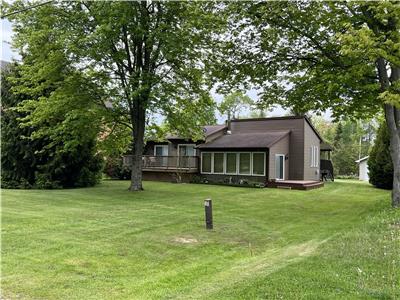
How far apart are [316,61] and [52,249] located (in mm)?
11454

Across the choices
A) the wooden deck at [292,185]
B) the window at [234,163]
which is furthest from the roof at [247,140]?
the wooden deck at [292,185]

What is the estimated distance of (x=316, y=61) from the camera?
47.4 ft

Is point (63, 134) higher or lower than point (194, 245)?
higher

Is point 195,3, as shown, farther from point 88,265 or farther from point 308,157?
point 308,157

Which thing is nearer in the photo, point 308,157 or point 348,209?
point 348,209

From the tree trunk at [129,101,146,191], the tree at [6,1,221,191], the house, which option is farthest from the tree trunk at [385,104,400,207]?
the tree trunk at [129,101,146,191]

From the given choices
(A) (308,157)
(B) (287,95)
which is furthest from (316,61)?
(A) (308,157)

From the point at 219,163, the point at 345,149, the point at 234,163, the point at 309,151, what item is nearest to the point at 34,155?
the point at 219,163

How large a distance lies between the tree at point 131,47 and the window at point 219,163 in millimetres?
7677

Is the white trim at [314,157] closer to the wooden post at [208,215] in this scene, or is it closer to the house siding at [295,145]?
the house siding at [295,145]

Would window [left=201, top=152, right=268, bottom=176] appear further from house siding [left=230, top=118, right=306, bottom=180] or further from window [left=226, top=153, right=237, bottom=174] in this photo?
house siding [left=230, top=118, right=306, bottom=180]

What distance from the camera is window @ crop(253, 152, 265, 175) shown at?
24734mm

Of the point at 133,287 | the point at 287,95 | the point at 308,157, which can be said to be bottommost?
the point at 133,287

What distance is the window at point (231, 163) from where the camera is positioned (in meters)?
26.0
